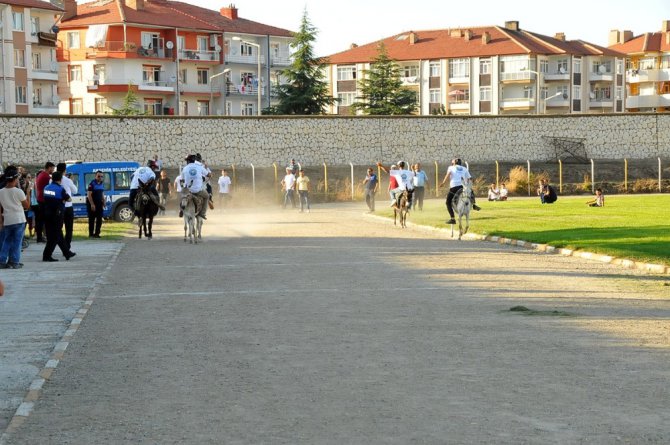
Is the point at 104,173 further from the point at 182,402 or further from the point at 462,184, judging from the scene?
the point at 182,402

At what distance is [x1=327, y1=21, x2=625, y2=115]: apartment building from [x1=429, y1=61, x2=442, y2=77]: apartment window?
0.33ft

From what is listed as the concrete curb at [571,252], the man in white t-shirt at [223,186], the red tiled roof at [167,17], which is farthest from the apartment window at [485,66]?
the concrete curb at [571,252]

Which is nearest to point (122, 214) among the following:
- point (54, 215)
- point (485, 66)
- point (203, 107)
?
point (54, 215)

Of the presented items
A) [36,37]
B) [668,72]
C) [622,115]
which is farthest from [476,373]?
[668,72]

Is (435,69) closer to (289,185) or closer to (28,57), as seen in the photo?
(28,57)

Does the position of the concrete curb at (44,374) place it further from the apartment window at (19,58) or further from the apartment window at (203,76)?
the apartment window at (203,76)

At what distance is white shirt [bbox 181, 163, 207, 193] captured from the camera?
2706cm

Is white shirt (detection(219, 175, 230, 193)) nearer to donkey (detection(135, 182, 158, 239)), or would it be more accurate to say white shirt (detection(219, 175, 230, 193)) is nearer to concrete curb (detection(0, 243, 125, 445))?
donkey (detection(135, 182, 158, 239))

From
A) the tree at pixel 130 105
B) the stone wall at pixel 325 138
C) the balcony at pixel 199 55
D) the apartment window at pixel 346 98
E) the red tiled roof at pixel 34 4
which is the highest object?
the red tiled roof at pixel 34 4

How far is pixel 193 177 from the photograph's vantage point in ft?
89.2

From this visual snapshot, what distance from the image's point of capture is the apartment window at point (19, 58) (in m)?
82.4

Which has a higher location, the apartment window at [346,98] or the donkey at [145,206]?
the apartment window at [346,98]

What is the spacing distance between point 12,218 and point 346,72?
94.6 m

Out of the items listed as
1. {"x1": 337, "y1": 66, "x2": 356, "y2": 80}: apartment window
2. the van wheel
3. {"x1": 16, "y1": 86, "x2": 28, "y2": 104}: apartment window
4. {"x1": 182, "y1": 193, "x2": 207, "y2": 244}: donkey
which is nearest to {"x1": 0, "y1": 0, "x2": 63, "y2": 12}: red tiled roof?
{"x1": 16, "y1": 86, "x2": 28, "y2": 104}: apartment window
